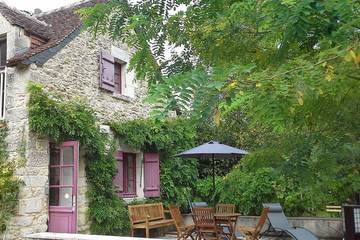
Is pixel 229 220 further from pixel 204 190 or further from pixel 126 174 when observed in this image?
pixel 204 190

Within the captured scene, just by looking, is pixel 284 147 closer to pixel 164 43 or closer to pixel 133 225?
pixel 164 43

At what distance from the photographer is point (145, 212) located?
10773 millimetres

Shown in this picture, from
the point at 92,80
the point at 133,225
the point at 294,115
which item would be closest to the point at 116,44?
the point at 92,80

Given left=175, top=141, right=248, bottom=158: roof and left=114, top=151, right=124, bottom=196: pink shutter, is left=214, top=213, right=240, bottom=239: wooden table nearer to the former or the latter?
left=175, top=141, right=248, bottom=158: roof

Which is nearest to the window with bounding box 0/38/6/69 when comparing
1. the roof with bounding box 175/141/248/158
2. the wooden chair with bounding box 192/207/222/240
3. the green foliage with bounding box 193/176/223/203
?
the roof with bounding box 175/141/248/158

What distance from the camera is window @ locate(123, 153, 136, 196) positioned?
1160 centimetres

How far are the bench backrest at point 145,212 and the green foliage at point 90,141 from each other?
0.79ft

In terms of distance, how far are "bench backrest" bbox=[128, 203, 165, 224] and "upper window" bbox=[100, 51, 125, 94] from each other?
3.21 meters

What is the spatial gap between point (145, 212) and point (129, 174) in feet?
4.86

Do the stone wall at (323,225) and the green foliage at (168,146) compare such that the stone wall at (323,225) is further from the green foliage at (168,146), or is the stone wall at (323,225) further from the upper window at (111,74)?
the upper window at (111,74)

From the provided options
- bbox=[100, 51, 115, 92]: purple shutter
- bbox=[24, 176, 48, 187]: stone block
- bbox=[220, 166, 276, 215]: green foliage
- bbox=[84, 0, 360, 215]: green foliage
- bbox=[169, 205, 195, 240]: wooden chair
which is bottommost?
bbox=[169, 205, 195, 240]: wooden chair

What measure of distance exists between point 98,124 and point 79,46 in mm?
1990

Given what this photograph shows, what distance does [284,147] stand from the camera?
257 cm

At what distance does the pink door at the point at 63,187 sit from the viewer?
28.8 ft
